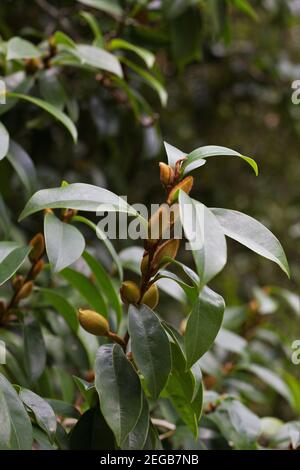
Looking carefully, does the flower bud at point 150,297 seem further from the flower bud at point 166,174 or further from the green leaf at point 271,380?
the green leaf at point 271,380

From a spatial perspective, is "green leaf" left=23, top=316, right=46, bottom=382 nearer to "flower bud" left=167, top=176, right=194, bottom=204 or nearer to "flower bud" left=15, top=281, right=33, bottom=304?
"flower bud" left=15, top=281, right=33, bottom=304

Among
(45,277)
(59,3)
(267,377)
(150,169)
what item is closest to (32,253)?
(45,277)

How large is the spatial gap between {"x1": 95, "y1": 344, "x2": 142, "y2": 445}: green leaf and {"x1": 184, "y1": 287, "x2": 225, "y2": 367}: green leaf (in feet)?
0.24

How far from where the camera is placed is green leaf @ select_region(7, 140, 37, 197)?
906 millimetres

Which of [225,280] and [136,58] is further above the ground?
[136,58]

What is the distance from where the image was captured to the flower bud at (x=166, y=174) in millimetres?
651

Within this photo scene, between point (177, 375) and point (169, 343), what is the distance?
2.5 inches

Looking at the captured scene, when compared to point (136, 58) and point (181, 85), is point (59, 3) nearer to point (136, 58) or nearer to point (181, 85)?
point (136, 58)

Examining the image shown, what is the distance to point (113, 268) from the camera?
3.78ft

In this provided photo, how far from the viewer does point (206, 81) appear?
6.39 ft

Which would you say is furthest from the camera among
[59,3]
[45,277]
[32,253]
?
[59,3]

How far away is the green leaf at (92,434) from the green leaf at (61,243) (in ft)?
0.60

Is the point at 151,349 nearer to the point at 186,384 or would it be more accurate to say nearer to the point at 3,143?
the point at 186,384

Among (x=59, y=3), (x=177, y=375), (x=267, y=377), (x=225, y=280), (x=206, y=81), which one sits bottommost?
(x=225, y=280)
